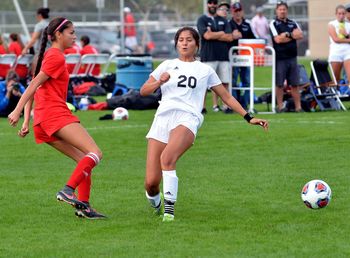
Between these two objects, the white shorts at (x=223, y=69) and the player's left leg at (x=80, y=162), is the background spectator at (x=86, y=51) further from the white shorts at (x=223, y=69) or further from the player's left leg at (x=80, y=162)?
the player's left leg at (x=80, y=162)

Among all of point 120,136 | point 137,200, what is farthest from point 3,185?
point 120,136

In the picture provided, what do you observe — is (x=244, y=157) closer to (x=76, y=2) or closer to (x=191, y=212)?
(x=191, y=212)

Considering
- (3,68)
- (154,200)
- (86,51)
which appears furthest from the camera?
(86,51)

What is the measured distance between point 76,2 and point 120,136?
30.5 meters

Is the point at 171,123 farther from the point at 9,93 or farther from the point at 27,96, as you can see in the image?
the point at 9,93

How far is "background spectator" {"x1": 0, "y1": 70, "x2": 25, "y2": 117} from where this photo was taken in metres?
20.8

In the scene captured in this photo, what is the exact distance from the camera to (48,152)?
613 inches

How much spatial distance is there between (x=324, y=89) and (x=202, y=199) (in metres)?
11.2

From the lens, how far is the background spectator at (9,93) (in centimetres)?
2081

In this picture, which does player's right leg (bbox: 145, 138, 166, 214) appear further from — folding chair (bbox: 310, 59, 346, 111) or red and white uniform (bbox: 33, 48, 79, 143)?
folding chair (bbox: 310, 59, 346, 111)

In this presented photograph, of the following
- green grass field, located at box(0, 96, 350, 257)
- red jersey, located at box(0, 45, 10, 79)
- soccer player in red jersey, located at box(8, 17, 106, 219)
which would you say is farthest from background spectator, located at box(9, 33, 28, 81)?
soccer player in red jersey, located at box(8, 17, 106, 219)

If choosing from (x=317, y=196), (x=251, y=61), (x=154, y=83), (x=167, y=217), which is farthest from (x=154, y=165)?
(x=251, y=61)

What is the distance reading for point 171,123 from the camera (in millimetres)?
9648

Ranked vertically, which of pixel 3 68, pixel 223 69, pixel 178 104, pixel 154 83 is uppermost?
pixel 154 83
